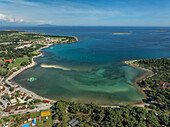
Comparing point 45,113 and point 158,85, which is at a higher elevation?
point 158,85

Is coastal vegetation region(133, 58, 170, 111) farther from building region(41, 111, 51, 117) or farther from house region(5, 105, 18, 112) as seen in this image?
house region(5, 105, 18, 112)

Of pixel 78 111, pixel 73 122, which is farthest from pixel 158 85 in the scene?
pixel 73 122

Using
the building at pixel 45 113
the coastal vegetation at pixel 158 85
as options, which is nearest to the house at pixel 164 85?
the coastal vegetation at pixel 158 85

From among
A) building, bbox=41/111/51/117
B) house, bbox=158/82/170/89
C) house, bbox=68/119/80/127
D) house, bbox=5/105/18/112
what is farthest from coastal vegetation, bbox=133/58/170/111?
house, bbox=5/105/18/112

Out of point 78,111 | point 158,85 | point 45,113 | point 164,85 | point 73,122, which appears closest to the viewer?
point 73,122

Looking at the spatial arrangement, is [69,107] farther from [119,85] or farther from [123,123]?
[119,85]

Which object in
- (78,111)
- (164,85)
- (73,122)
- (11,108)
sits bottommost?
(11,108)

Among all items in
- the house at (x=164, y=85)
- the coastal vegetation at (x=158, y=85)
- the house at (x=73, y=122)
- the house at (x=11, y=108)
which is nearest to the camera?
the house at (x=73, y=122)

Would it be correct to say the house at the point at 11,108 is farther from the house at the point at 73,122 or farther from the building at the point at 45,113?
the house at the point at 73,122

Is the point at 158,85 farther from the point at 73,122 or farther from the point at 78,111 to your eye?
the point at 73,122

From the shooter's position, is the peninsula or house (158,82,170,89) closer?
the peninsula

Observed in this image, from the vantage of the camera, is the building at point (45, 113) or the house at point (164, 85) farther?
the house at point (164, 85)

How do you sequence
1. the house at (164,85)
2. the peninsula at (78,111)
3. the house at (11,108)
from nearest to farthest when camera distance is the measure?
the peninsula at (78,111), the house at (11,108), the house at (164,85)

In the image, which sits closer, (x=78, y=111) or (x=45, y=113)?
(x=45, y=113)
